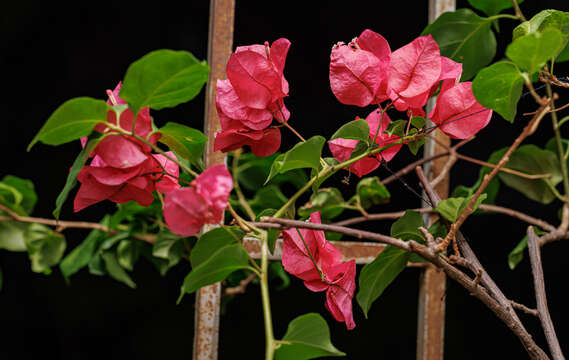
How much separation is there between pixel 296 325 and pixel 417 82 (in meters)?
0.21

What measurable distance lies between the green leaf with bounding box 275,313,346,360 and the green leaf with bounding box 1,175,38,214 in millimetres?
659

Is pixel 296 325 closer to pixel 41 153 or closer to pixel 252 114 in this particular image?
pixel 252 114

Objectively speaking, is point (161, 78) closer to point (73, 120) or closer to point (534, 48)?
point (73, 120)

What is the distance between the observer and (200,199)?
1.00ft

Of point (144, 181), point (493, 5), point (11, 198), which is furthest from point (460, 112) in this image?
point (11, 198)

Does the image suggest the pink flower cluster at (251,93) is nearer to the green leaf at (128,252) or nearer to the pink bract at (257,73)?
the pink bract at (257,73)

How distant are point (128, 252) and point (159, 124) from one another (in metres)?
0.28

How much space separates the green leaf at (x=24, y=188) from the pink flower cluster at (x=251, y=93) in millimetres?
556

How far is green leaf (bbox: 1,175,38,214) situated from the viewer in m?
0.81

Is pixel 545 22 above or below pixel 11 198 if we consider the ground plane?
above

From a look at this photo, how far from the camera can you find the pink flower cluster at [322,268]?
1.28ft

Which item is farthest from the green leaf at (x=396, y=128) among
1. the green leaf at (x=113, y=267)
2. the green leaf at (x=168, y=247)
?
the green leaf at (x=113, y=267)

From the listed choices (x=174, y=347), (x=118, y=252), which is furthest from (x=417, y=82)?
(x=174, y=347)

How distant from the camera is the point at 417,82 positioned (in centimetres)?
39
